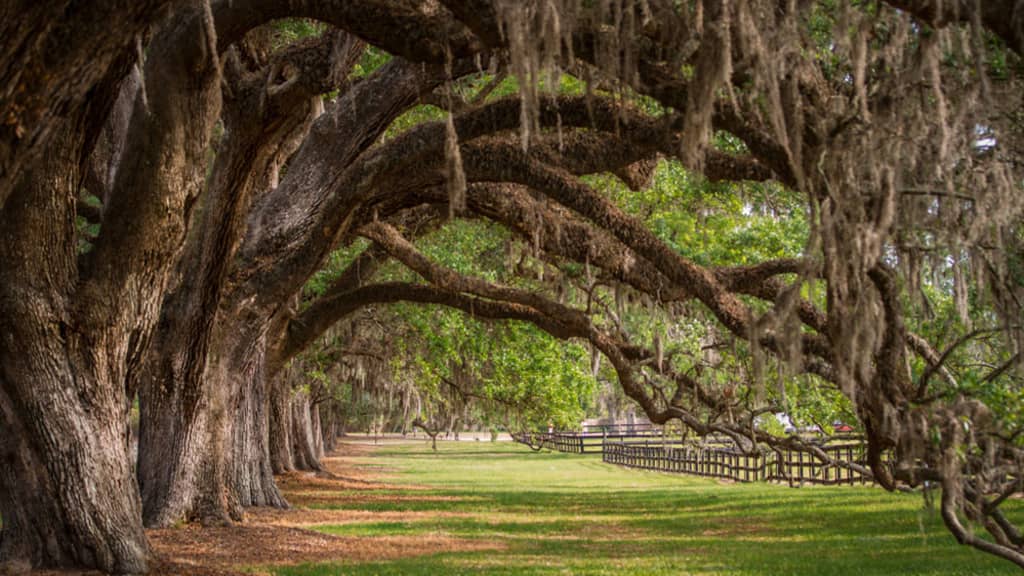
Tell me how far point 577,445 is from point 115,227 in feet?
165

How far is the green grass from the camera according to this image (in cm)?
1153

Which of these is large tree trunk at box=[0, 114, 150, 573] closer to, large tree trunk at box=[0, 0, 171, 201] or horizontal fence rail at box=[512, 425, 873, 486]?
large tree trunk at box=[0, 0, 171, 201]

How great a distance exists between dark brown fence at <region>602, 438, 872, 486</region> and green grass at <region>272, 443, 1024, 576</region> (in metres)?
0.55

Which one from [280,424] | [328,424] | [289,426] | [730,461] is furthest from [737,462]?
[328,424]

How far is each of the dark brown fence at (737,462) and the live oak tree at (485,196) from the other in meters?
12.7

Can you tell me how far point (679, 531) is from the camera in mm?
16859

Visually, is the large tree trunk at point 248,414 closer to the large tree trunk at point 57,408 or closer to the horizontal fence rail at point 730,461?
the large tree trunk at point 57,408

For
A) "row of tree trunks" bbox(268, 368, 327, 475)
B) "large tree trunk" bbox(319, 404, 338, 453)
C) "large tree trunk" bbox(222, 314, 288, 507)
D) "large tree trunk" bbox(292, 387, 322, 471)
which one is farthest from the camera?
"large tree trunk" bbox(319, 404, 338, 453)

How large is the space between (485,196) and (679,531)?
8.29 metres

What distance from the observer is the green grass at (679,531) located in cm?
1153

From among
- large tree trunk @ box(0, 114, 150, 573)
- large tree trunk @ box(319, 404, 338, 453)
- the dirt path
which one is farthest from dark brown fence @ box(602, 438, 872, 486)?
large tree trunk @ box(0, 114, 150, 573)

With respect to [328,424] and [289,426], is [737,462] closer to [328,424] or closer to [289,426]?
[289,426]

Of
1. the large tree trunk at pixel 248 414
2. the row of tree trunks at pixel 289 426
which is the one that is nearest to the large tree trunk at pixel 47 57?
the large tree trunk at pixel 248 414

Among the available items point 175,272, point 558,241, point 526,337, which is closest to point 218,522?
point 175,272
